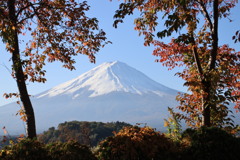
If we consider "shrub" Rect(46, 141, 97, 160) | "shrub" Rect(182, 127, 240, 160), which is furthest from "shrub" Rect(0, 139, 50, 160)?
"shrub" Rect(182, 127, 240, 160)

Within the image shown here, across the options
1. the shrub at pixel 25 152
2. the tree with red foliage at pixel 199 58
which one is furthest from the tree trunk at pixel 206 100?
the shrub at pixel 25 152

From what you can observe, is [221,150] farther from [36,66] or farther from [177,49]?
[36,66]

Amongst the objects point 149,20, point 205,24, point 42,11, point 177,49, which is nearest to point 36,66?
point 42,11

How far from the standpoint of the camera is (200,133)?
693 cm

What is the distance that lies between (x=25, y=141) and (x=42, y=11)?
6339 millimetres

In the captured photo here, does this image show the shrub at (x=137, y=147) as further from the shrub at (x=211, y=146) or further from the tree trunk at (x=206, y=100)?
the tree trunk at (x=206, y=100)

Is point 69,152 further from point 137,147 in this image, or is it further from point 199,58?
point 199,58

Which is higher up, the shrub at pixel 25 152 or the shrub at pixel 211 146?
the shrub at pixel 25 152

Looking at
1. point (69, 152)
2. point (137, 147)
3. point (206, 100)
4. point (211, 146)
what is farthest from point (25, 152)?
point (206, 100)

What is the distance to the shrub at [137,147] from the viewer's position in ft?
21.0

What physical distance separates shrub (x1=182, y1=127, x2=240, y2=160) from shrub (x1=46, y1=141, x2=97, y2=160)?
7.44 ft

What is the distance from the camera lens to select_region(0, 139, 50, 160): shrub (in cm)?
618

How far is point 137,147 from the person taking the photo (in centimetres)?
646

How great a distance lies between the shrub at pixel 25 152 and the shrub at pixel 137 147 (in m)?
1.34
